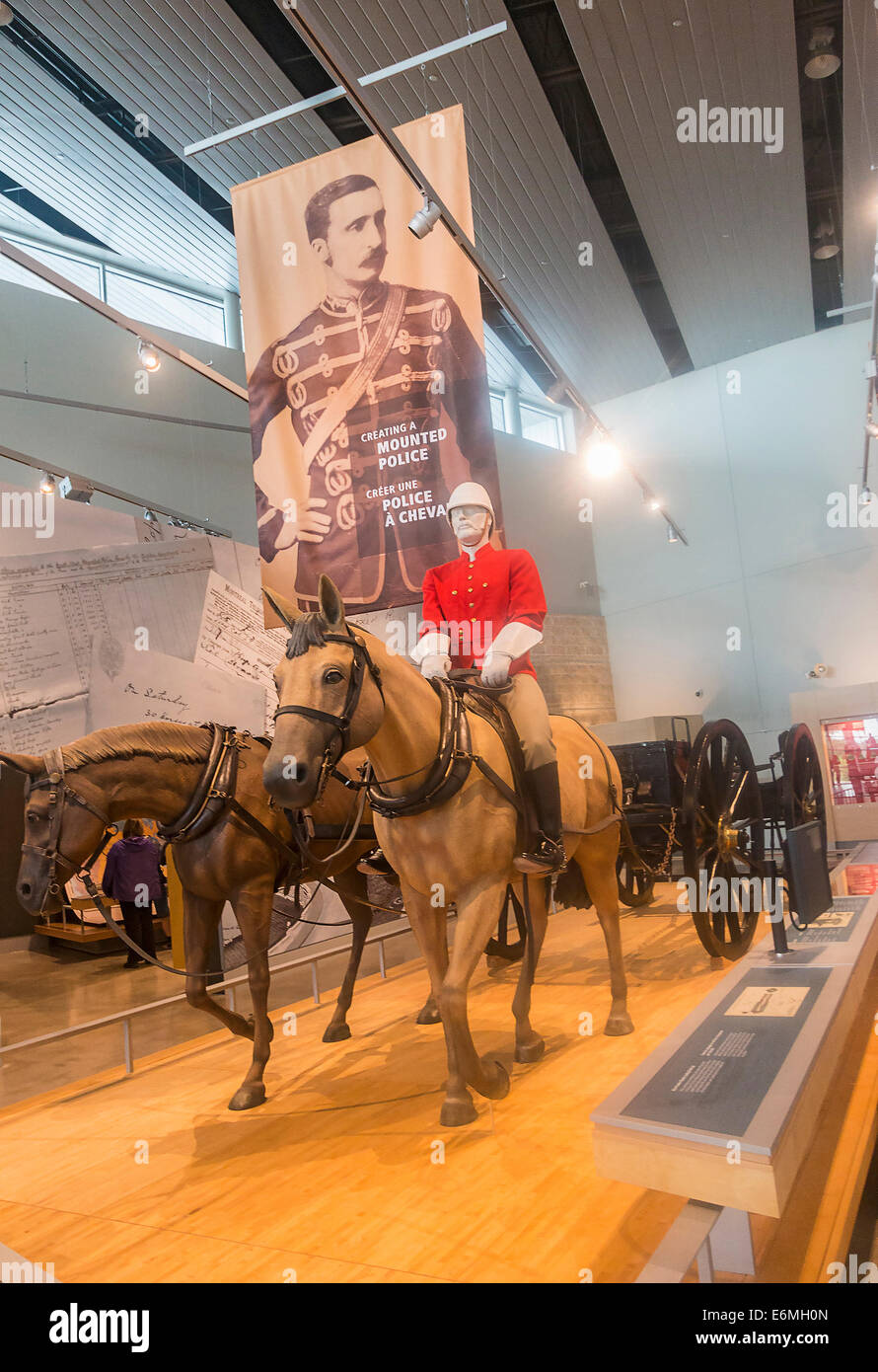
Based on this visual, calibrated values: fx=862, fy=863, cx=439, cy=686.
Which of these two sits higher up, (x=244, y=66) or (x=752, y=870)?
(x=244, y=66)

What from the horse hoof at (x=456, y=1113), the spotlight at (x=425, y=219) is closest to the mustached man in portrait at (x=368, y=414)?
the spotlight at (x=425, y=219)

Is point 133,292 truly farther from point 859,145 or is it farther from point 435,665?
point 435,665

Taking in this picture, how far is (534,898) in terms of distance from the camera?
4637 millimetres

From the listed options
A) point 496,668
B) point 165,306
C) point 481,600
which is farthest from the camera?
point 165,306

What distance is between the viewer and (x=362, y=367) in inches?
223

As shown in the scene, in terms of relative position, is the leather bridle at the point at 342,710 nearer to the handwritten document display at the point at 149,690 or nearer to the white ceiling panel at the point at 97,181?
the handwritten document display at the point at 149,690

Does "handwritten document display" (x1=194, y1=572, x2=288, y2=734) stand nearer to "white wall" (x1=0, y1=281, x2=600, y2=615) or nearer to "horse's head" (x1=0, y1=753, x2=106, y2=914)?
"white wall" (x1=0, y1=281, x2=600, y2=615)

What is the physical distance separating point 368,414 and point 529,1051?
394 centimetres

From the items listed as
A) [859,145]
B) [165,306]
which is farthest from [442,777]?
[859,145]

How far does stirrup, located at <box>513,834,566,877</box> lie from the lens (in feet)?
12.4

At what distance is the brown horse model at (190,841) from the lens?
11.8 feet

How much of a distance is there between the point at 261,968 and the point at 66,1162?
1088 millimetres
